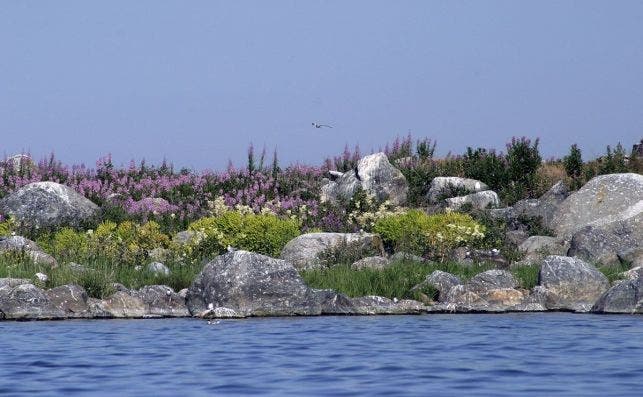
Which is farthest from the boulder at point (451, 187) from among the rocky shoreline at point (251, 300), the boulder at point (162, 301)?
the boulder at point (162, 301)

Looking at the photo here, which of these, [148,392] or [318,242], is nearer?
[148,392]

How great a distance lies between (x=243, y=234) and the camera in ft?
81.2

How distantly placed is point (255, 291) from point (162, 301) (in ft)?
5.49

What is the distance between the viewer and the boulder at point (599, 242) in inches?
943

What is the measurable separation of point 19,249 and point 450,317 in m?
10.4

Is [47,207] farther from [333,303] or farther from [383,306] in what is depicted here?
[383,306]

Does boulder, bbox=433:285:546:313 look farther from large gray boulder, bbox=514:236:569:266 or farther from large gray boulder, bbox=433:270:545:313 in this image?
large gray boulder, bbox=514:236:569:266

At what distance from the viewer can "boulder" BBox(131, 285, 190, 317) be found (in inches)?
722

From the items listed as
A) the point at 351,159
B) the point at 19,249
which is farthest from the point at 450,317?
the point at 351,159

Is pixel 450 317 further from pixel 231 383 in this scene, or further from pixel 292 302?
pixel 231 383

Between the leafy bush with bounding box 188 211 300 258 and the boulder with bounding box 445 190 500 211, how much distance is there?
6.23 meters

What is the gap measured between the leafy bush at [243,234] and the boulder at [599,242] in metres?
6.55

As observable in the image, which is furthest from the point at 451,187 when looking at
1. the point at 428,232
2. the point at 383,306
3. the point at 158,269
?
the point at 383,306

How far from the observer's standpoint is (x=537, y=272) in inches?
822
